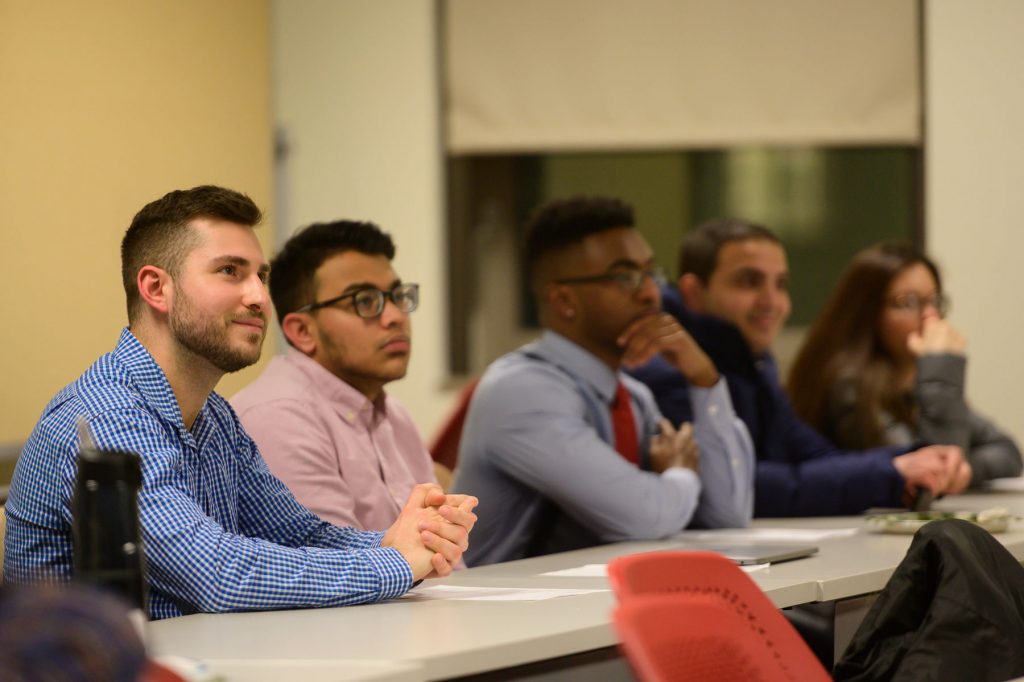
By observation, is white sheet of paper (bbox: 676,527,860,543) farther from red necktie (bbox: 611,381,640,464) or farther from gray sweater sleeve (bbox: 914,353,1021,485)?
gray sweater sleeve (bbox: 914,353,1021,485)

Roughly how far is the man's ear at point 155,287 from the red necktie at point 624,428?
1382 mm

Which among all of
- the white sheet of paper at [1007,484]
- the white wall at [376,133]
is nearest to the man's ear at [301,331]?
the white sheet of paper at [1007,484]

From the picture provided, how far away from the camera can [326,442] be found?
2604 millimetres

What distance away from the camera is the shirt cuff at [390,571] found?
191 centimetres

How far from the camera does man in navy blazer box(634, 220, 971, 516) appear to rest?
10.9 feet

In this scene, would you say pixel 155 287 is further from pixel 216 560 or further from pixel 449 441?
pixel 449 441

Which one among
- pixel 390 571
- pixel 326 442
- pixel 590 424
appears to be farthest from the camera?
pixel 590 424

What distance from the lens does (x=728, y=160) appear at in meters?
6.16

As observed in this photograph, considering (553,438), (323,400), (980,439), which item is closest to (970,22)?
(980,439)

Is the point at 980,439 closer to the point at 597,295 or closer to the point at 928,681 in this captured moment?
the point at 597,295

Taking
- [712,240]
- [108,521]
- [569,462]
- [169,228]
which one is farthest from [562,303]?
[108,521]

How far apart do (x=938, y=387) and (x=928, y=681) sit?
78.3 inches

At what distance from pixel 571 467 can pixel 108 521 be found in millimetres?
1535

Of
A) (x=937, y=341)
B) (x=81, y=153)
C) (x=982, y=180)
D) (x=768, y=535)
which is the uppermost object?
(x=81, y=153)
